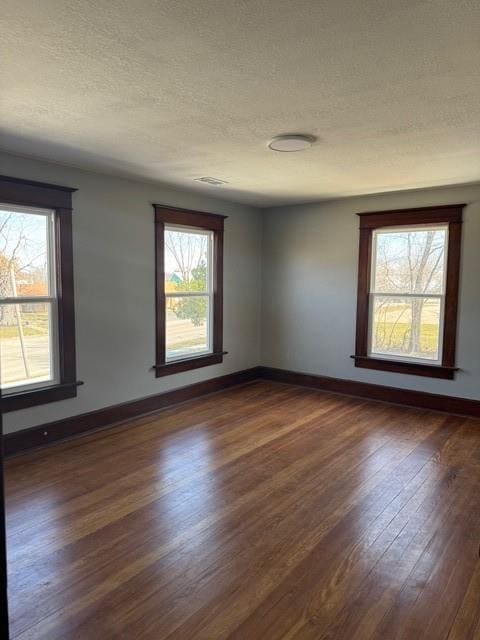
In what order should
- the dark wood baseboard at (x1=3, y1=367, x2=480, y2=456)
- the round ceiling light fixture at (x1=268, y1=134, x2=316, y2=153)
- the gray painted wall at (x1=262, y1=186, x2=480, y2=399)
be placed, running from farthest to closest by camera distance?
the gray painted wall at (x1=262, y1=186, x2=480, y2=399)
the dark wood baseboard at (x1=3, y1=367, x2=480, y2=456)
the round ceiling light fixture at (x1=268, y1=134, x2=316, y2=153)

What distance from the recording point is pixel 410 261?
17.0 feet

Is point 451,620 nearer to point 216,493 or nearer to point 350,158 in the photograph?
point 216,493

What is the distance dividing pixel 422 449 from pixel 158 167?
11.3 ft

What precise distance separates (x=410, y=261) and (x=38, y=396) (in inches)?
165

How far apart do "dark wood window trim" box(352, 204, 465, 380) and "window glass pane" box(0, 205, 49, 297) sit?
3587mm

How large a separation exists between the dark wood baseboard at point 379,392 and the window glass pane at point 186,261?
5.76 ft

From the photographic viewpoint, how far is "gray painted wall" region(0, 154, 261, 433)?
402cm

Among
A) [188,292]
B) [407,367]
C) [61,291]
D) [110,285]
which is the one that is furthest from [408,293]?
[61,291]

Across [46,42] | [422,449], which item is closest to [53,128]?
[46,42]

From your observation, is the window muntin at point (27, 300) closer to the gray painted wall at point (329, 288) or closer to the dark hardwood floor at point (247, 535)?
the dark hardwood floor at point (247, 535)

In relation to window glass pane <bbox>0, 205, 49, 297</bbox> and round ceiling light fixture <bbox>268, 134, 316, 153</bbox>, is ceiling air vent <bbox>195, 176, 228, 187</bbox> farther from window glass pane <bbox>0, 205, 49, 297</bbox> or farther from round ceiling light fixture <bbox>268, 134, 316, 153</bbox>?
window glass pane <bbox>0, 205, 49, 297</bbox>

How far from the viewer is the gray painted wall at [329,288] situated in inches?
188

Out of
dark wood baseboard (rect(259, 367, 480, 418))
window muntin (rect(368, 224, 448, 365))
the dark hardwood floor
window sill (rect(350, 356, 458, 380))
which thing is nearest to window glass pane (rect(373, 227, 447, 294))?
window muntin (rect(368, 224, 448, 365))

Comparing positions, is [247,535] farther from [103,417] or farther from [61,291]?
[61,291]
